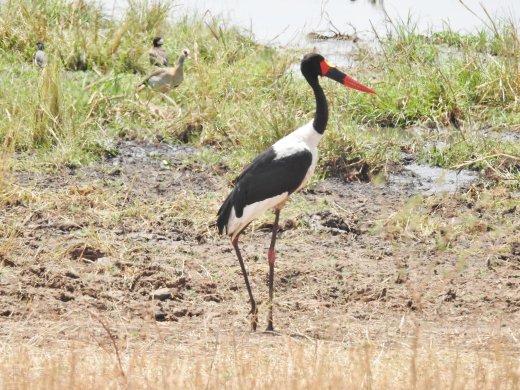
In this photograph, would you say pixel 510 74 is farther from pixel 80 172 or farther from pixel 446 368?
pixel 446 368

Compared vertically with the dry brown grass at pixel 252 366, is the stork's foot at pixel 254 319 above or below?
above

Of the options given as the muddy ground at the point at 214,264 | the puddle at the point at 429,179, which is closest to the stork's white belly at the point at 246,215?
the muddy ground at the point at 214,264

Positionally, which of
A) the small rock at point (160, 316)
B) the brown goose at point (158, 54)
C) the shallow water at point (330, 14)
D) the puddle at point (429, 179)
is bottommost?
the small rock at point (160, 316)

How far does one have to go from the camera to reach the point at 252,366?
5504 millimetres

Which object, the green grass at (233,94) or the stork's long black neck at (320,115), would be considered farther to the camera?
the green grass at (233,94)

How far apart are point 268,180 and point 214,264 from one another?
0.95 meters

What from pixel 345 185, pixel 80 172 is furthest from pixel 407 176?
pixel 80 172

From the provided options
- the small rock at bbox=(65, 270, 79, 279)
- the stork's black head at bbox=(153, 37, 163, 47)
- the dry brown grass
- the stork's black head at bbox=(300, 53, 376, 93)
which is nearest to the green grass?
the stork's black head at bbox=(153, 37, 163, 47)

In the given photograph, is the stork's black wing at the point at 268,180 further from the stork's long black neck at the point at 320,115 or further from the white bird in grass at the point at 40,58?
the white bird in grass at the point at 40,58

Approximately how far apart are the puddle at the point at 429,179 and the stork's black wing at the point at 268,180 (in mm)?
2039

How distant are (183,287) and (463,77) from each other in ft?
13.7

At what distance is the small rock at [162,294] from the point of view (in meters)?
7.02

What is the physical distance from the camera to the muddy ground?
21.7ft

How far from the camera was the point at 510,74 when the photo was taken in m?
10.2
